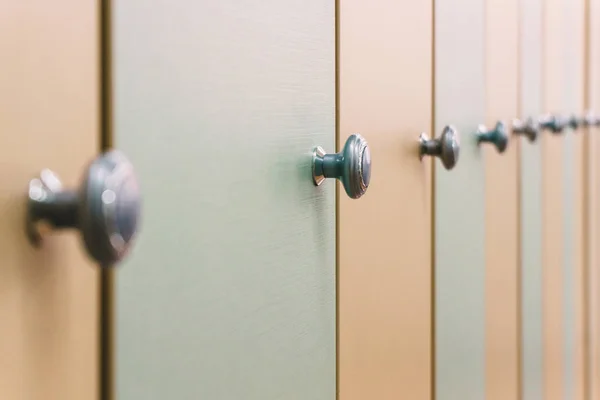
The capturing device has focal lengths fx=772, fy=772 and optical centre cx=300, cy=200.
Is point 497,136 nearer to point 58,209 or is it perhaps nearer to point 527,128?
point 527,128

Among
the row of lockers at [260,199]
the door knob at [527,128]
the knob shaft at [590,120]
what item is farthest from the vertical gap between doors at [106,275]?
the knob shaft at [590,120]

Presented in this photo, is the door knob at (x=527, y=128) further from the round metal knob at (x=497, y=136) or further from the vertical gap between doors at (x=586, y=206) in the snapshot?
the vertical gap between doors at (x=586, y=206)

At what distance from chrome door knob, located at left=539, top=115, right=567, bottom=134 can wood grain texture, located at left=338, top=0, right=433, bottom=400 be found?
0.64 meters

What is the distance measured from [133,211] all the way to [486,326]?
91 centimetres

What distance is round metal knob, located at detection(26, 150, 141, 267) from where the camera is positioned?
0.27 metres

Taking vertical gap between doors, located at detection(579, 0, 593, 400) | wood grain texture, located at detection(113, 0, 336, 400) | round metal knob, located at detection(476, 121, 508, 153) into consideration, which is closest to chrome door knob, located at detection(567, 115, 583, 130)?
vertical gap between doors, located at detection(579, 0, 593, 400)

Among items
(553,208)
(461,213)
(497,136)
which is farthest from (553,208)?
(461,213)

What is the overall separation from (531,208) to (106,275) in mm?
1124

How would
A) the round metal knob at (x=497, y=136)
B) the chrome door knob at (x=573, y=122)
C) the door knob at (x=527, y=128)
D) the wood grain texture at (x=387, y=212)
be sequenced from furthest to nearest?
the chrome door knob at (x=573, y=122)
the door knob at (x=527, y=128)
the round metal knob at (x=497, y=136)
the wood grain texture at (x=387, y=212)

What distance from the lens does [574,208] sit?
5.71 ft

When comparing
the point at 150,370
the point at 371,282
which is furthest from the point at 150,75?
the point at 371,282

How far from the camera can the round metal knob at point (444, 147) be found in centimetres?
83

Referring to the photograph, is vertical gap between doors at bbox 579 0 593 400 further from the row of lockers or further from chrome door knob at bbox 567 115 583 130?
the row of lockers

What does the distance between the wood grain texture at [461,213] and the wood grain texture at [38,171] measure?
2.03 feet
